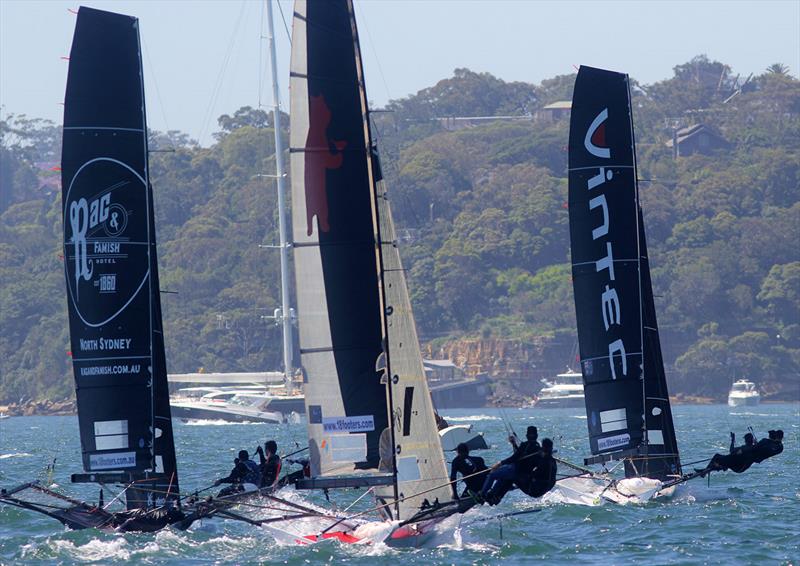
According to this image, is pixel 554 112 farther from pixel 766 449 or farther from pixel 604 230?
pixel 766 449

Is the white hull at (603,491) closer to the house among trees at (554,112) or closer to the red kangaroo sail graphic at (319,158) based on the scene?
the red kangaroo sail graphic at (319,158)

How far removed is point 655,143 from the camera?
15225cm

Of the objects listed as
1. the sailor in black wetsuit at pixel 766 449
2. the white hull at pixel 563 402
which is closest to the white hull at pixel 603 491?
the sailor in black wetsuit at pixel 766 449

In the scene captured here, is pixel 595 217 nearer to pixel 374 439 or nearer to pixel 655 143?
pixel 374 439

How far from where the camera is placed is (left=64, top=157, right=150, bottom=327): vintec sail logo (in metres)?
21.8

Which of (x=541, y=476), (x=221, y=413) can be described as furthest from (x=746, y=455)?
(x=221, y=413)

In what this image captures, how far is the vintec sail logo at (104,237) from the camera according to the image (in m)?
21.8

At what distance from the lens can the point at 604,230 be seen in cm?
2664

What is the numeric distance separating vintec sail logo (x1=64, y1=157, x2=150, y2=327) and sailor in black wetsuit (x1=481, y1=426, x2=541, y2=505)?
5913mm

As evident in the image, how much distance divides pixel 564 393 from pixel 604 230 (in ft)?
270

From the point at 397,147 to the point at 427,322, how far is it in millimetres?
41441

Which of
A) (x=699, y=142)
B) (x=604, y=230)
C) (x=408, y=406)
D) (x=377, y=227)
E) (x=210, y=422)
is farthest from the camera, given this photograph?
(x=699, y=142)

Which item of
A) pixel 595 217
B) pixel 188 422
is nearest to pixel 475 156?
pixel 188 422

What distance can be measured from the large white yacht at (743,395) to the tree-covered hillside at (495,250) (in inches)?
217
